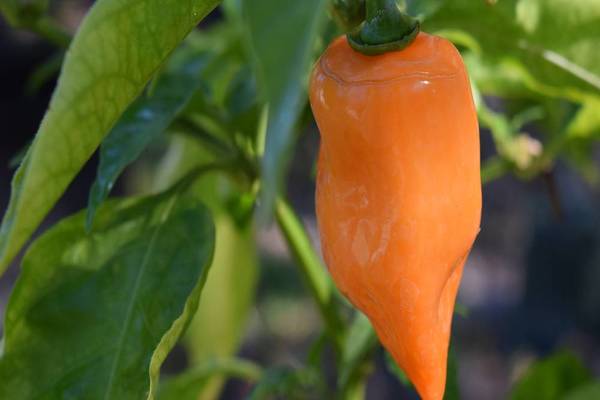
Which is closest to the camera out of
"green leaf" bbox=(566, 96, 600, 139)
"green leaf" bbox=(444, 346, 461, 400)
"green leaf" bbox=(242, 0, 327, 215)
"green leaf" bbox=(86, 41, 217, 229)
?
"green leaf" bbox=(242, 0, 327, 215)

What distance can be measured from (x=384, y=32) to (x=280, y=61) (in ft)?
0.71

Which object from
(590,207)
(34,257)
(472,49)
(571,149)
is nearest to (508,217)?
(590,207)

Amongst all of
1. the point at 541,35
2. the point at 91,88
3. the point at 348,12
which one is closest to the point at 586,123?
the point at 541,35

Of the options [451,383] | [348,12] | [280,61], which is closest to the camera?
[280,61]

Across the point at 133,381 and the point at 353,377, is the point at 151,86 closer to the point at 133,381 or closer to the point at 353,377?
the point at 133,381

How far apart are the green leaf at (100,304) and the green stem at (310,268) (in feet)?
0.37

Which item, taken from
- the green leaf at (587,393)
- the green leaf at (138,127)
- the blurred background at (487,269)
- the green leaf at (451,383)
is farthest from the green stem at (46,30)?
the blurred background at (487,269)

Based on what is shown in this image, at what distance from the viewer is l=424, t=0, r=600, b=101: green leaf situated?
0.79 metres

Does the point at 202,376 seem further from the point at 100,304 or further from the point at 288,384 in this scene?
the point at 100,304

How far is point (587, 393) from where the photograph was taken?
97cm

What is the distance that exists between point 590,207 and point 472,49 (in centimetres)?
145

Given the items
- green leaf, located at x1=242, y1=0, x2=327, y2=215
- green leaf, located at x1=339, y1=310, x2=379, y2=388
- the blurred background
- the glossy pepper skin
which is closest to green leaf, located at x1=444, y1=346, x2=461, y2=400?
green leaf, located at x1=339, y1=310, x2=379, y2=388

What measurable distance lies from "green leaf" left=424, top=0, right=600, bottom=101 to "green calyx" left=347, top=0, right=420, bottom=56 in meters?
0.21

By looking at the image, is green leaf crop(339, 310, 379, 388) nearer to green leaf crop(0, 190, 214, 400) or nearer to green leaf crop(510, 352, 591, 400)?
green leaf crop(0, 190, 214, 400)
